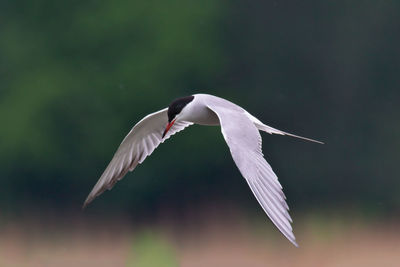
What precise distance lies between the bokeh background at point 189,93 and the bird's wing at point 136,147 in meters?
6.56

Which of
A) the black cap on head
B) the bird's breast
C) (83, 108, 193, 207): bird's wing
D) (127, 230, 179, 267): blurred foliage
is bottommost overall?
(127, 230, 179, 267): blurred foliage

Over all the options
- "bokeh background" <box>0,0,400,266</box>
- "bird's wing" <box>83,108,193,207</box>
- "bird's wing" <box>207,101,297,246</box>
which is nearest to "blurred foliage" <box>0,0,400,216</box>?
"bokeh background" <box>0,0,400,266</box>

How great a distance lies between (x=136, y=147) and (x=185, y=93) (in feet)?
25.7

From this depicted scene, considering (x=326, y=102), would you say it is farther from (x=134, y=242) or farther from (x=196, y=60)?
(x=134, y=242)

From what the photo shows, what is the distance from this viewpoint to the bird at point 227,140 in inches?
170

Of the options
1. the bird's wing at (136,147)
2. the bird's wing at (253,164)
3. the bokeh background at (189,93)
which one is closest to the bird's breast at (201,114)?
the bird's wing at (253,164)

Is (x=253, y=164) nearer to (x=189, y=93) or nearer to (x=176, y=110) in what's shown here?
(x=176, y=110)

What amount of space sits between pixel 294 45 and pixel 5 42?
4548mm

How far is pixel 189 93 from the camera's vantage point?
13953 millimetres

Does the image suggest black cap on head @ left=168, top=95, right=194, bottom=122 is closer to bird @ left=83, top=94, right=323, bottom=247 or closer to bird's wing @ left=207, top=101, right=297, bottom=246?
bird @ left=83, top=94, right=323, bottom=247

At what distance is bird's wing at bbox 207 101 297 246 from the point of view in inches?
166

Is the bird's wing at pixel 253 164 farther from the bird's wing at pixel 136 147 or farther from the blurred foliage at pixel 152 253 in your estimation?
the blurred foliage at pixel 152 253

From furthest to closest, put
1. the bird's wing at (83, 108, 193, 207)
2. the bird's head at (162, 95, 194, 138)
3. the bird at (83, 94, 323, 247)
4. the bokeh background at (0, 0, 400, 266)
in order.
Answer: the bokeh background at (0, 0, 400, 266)
the bird's wing at (83, 108, 193, 207)
the bird's head at (162, 95, 194, 138)
the bird at (83, 94, 323, 247)

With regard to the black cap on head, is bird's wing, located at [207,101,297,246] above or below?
below
